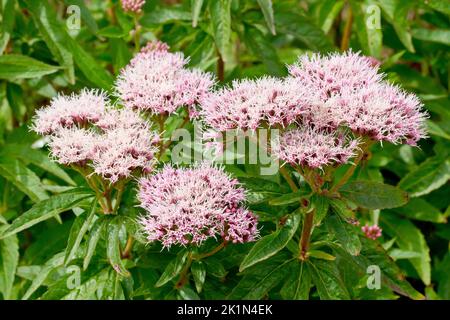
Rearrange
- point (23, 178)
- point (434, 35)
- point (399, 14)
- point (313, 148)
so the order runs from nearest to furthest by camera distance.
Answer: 1. point (313, 148)
2. point (23, 178)
3. point (399, 14)
4. point (434, 35)

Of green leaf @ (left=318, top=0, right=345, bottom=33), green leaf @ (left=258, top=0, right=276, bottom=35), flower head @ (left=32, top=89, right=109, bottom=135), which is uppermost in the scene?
green leaf @ (left=318, top=0, right=345, bottom=33)

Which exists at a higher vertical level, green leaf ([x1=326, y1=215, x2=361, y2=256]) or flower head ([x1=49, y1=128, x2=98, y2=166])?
flower head ([x1=49, y1=128, x2=98, y2=166])

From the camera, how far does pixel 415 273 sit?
4.73 metres

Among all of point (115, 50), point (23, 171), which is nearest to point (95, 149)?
point (23, 171)

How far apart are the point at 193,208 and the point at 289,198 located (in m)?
0.39

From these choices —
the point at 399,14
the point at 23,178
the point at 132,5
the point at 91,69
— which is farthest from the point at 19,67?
the point at 399,14

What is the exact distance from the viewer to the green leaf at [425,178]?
453cm

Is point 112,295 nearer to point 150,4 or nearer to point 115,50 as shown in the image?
point 115,50

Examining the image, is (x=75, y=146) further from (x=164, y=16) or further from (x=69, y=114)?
(x=164, y=16)

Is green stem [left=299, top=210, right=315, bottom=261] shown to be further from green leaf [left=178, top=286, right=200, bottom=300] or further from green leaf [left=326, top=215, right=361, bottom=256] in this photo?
green leaf [left=178, top=286, right=200, bottom=300]

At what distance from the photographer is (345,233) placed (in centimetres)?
308

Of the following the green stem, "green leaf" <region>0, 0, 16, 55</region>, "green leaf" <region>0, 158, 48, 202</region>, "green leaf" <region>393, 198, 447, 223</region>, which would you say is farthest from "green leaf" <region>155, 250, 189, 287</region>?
"green leaf" <region>393, 198, 447, 223</region>

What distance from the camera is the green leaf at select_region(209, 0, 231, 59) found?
398cm

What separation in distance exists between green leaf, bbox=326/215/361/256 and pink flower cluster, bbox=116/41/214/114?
0.85 meters
